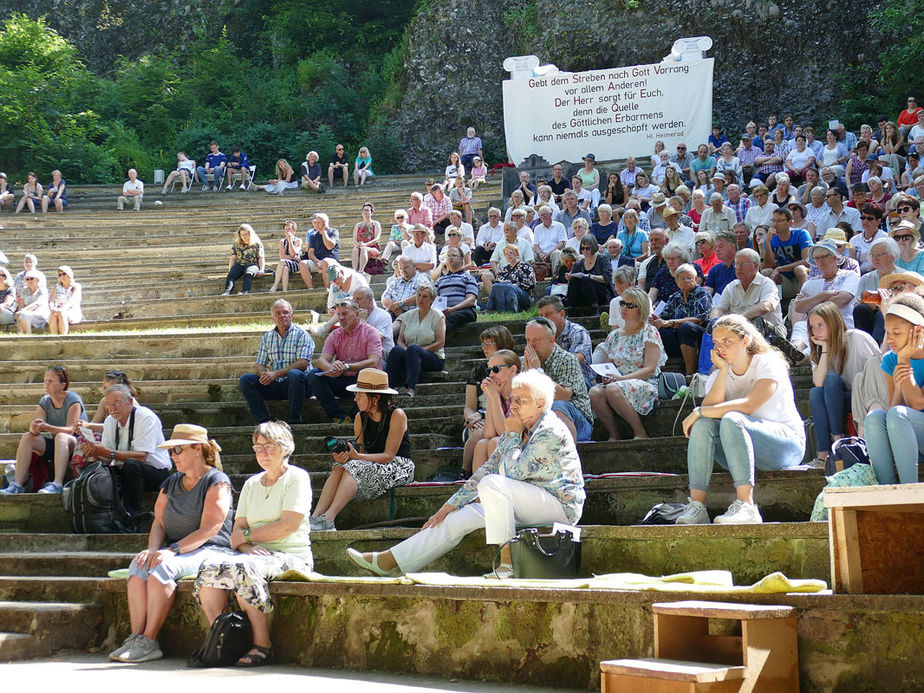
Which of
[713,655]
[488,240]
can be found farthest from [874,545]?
[488,240]

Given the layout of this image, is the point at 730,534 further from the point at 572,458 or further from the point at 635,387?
the point at 635,387

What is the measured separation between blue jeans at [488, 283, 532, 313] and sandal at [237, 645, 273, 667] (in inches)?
235

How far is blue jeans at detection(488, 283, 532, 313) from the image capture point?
10812 millimetres

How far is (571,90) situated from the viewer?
1923 cm

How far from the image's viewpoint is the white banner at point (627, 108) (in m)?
19.1

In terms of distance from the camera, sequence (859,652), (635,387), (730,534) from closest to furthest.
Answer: (859,652) → (730,534) → (635,387)

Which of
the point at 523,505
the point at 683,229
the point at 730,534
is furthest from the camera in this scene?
the point at 683,229

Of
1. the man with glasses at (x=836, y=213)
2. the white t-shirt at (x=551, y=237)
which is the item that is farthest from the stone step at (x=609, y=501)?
the white t-shirt at (x=551, y=237)

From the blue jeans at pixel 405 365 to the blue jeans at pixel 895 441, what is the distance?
4.29 meters

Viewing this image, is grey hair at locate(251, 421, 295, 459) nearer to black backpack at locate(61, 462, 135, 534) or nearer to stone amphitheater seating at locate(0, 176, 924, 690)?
stone amphitheater seating at locate(0, 176, 924, 690)

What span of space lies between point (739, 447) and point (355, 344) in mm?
4058

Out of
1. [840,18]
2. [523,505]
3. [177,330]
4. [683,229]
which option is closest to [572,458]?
[523,505]

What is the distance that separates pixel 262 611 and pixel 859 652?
106 inches

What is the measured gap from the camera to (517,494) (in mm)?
5406
